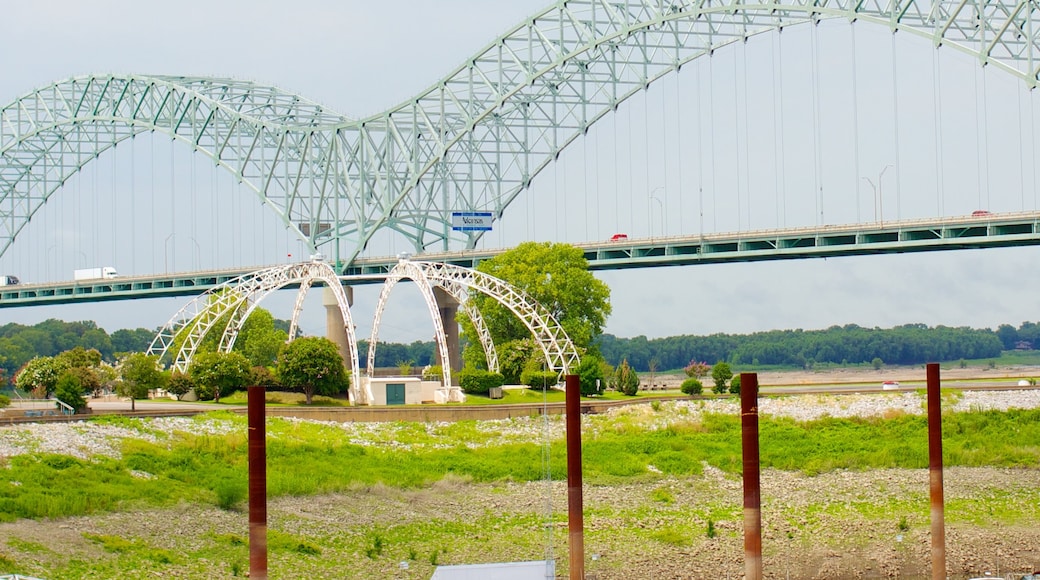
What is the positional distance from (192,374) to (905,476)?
40475mm

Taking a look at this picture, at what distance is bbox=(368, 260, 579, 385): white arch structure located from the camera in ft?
286

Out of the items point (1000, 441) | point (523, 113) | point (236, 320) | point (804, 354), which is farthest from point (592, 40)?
point (804, 354)

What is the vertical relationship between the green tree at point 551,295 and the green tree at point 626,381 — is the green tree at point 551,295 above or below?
above

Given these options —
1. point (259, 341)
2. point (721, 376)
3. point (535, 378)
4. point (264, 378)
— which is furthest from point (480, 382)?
point (259, 341)

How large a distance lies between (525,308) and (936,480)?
168ft

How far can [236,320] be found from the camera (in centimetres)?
9612

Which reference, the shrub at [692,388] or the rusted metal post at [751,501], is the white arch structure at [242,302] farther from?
the rusted metal post at [751,501]

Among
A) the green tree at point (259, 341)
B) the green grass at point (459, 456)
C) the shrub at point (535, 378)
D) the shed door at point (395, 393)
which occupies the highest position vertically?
the green tree at point (259, 341)

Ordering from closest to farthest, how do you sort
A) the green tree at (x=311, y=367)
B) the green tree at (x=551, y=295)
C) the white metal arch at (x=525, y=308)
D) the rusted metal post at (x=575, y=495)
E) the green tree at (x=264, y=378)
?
1. the rusted metal post at (x=575, y=495)
2. the green tree at (x=311, y=367)
3. the green tree at (x=264, y=378)
4. the white metal arch at (x=525, y=308)
5. the green tree at (x=551, y=295)

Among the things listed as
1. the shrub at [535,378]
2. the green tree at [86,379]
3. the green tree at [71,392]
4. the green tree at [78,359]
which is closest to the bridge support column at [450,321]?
the shrub at [535,378]

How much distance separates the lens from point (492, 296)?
297 feet

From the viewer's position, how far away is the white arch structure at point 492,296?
87.2 m

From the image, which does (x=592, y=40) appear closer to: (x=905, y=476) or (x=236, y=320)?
(x=236, y=320)

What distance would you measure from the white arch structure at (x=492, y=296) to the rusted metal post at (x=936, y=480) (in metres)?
46.0
